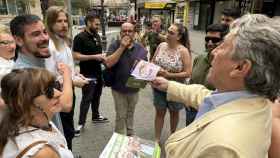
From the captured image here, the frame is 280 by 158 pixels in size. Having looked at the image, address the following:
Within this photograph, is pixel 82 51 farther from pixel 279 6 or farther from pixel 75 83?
pixel 279 6

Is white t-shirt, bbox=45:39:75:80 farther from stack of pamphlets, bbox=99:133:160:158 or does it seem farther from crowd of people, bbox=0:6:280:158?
stack of pamphlets, bbox=99:133:160:158

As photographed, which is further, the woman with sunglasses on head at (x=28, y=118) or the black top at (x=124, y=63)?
the black top at (x=124, y=63)

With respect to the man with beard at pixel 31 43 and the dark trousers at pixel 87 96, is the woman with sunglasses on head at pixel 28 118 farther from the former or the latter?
the dark trousers at pixel 87 96

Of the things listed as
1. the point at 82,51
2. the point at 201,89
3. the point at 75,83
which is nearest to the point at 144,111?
the point at 82,51

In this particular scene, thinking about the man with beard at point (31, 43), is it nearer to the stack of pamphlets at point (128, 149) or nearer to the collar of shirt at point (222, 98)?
the stack of pamphlets at point (128, 149)

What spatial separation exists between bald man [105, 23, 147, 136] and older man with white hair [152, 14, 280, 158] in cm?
199

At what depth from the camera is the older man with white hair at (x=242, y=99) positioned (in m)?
0.98

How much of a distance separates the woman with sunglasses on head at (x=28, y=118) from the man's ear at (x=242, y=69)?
984mm

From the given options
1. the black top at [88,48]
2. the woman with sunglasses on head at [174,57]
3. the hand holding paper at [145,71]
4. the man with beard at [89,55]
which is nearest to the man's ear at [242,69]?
the hand holding paper at [145,71]

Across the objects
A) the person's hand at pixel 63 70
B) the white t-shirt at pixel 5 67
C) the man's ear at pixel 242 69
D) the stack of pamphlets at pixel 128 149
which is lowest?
the stack of pamphlets at pixel 128 149

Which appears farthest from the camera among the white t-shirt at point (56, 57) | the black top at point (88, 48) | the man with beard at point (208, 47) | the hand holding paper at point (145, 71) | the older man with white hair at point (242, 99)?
the black top at point (88, 48)

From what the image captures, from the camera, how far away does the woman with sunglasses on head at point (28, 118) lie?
126cm

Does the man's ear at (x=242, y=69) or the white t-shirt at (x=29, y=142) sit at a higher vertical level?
the man's ear at (x=242, y=69)

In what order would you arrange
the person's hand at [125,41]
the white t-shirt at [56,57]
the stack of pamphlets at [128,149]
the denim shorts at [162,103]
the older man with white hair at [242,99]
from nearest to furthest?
the older man with white hair at [242,99], the stack of pamphlets at [128,149], the white t-shirt at [56,57], the person's hand at [125,41], the denim shorts at [162,103]
